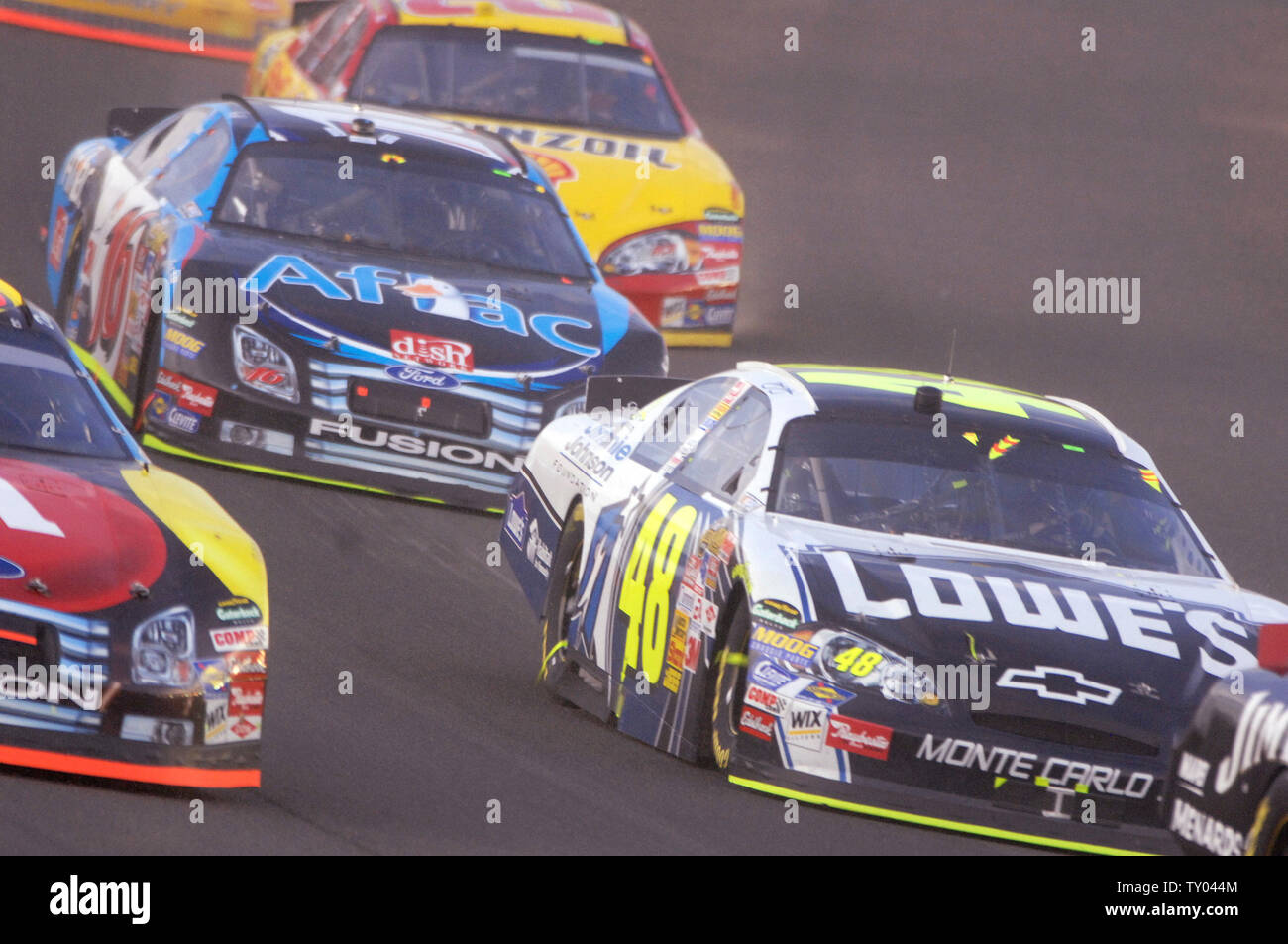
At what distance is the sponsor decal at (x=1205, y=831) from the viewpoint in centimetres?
588

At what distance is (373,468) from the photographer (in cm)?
1085

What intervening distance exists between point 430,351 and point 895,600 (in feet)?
13.5

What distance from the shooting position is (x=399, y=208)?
473 inches

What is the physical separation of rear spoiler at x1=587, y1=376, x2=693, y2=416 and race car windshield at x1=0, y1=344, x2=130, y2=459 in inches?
102

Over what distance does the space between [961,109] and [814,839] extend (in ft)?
65.8

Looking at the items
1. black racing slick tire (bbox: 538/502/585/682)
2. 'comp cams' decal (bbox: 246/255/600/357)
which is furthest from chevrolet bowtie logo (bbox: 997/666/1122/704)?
'comp cams' decal (bbox: 246/255/600/357)

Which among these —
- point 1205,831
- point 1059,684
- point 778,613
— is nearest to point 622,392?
point 778,613

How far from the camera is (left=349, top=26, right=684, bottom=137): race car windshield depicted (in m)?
15.5

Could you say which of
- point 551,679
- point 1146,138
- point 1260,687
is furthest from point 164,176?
point 1146,138

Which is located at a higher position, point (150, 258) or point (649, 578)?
point (150, 258)

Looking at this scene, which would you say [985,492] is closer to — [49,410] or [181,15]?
[49,410]

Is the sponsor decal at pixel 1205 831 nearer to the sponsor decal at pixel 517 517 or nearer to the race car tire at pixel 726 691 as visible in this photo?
the race car tire at pixel 726 691

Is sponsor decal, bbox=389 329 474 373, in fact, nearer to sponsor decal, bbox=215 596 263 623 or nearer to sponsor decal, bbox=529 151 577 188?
sponsor decal, bbox=529 151 577 188
